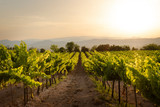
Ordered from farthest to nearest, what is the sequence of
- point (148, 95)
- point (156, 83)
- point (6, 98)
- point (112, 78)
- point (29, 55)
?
point (6, 98)
point (112, 78)
point (29, 55)
point (148, 95)
point (156, 83)

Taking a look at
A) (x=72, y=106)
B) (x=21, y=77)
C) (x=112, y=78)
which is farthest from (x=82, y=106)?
(x=21, y=77)

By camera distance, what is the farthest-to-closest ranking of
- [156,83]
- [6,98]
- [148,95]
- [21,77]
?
1. [6,98]
2. [21,77]
3. [148,95]
4. [156,83]

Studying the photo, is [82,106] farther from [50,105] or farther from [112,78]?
[112,78]

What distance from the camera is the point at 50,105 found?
40.4 ft

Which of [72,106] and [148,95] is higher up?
[148,95]

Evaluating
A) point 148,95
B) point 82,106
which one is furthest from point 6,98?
point 148,95

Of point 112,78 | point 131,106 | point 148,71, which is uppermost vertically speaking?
point 148,71

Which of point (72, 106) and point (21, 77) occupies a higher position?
point (21, 77)

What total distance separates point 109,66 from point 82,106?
497 centimetres

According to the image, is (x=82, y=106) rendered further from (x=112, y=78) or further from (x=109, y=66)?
(x=109, y=66)

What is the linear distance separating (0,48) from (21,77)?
404cm

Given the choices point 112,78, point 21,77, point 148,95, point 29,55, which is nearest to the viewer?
point 148,95

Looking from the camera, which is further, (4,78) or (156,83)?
(4,78)

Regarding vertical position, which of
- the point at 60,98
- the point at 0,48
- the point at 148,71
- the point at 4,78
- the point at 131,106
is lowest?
the point at 60,98
